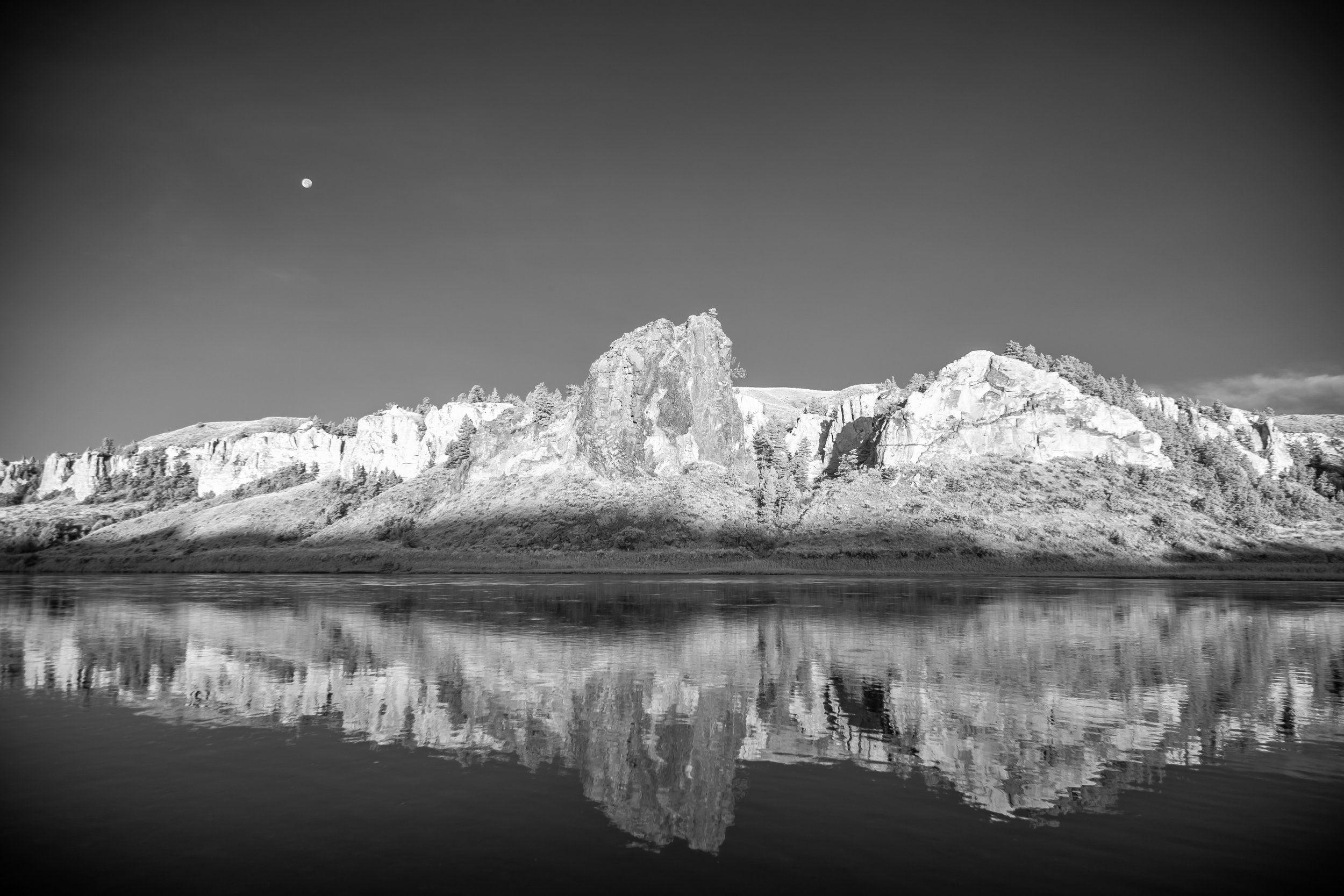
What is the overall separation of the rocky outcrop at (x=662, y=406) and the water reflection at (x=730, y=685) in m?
76.4

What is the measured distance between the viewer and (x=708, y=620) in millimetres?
33375

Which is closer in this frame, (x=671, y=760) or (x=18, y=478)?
(x=671, y=760)

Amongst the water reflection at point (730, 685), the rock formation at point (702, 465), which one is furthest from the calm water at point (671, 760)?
the rock formation at point (702, 465)

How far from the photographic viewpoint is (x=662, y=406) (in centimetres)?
12175

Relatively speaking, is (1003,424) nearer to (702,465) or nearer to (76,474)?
(702,465)

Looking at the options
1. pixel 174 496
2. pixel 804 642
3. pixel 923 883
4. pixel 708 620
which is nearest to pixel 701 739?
pixel 923 883

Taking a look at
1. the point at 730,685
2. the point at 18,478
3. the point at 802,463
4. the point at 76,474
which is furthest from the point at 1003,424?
the point at 18,478

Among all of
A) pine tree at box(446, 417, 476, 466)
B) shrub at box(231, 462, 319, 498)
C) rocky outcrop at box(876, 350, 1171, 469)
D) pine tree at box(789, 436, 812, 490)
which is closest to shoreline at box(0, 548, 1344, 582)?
rocky outcrop at box(876, 350, 1171, 469)

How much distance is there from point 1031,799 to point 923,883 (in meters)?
3.73

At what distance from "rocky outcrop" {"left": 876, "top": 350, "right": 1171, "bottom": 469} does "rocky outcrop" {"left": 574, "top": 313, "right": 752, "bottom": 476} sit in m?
25.3

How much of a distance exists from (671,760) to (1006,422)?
109407mm

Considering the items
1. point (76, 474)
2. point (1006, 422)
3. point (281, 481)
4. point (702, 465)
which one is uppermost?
point (1006, 422)

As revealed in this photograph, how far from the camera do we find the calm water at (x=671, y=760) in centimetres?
866

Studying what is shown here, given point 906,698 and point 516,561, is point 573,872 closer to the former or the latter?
point 906,698
